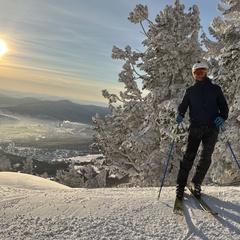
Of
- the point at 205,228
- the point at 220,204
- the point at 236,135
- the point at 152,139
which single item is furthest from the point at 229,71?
the point at 205,228

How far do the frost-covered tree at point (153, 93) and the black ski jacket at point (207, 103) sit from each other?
9.49 meters


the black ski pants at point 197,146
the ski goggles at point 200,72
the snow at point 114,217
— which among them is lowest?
the snow at point 114,217

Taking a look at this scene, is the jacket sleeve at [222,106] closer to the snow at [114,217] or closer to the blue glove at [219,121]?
the blue glove at [219,121]

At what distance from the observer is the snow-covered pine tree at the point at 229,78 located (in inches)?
471

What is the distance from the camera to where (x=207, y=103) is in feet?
18.8

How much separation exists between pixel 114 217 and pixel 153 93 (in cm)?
1402

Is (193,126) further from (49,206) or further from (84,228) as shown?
(49,206)

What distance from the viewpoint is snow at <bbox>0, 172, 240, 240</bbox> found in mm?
4535

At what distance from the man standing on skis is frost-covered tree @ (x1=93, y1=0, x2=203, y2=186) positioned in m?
9.44

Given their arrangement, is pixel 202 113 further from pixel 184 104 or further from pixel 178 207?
pixel 178 207

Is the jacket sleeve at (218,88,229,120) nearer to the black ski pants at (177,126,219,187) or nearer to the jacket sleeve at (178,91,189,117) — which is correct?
the black ski pants at (177,126,219,187)

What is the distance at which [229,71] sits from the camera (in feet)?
41.3

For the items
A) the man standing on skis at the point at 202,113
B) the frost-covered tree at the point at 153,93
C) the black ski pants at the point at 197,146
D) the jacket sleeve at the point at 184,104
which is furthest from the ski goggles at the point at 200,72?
the frost-covered tree at the point at 153,93

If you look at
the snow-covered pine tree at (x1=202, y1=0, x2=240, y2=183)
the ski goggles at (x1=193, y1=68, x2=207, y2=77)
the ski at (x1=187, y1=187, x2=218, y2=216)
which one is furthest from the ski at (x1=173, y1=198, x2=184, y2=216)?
the snow-covered pine tree at (x1=202, y1=0, x2=240, y2=183)
